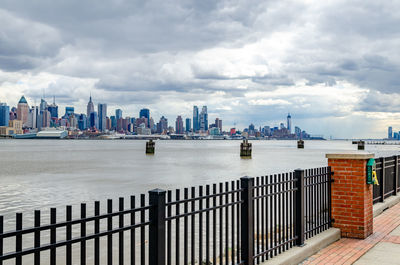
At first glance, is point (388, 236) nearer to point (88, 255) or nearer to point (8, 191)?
point (88, 255)

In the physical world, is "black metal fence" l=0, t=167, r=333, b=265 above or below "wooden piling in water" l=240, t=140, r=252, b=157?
above

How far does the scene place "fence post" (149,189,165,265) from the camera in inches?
167

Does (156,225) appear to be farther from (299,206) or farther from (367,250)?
(367,250)

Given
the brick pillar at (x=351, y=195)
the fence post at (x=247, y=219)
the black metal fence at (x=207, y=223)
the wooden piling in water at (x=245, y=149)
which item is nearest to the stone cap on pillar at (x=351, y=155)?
the brick pillar at (x=351, y=195)

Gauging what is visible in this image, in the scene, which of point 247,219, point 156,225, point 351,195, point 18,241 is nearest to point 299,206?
point 351,195

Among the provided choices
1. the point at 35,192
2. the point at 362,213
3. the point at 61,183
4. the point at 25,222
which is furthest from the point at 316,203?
the point at 61,183

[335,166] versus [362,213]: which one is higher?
[335,166]

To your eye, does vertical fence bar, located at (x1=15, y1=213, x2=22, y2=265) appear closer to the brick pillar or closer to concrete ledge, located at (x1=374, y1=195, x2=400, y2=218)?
the brick pillar

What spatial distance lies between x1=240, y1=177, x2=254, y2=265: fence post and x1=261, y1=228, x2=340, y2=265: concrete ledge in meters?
0.52

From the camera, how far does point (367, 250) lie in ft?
24.3

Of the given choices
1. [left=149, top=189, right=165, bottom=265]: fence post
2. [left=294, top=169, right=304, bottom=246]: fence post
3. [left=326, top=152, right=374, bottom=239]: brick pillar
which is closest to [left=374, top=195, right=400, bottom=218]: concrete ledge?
[left=326, top=152, right=374, bottom=239]: brick pillar

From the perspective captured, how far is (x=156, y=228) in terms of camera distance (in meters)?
4.25

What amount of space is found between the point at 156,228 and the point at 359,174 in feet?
18.0

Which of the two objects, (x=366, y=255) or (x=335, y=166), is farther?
(x=335, y=166)
